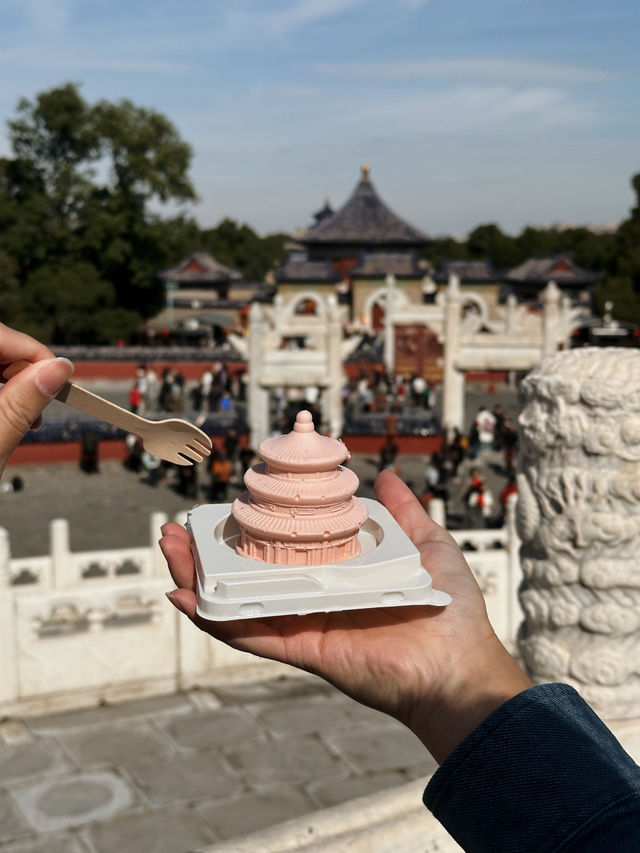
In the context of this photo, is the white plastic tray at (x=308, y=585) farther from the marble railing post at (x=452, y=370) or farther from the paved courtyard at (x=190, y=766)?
the marble railing post at (x=452, y=370)

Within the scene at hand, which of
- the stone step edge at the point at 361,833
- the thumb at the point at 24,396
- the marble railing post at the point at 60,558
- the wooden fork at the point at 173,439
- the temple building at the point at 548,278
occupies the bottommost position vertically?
the marble railing post at the point at 60,558

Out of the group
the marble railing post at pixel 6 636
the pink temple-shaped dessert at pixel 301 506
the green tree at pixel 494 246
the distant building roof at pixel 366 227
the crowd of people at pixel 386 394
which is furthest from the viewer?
the green tree at pixel 494 246

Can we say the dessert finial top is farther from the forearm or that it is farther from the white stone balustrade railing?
the white stone balustrade railing

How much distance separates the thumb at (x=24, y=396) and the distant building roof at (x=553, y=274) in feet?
143

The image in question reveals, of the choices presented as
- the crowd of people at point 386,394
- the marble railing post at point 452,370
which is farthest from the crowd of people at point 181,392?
the marble railing post at point 452,370

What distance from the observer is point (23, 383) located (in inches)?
82.5

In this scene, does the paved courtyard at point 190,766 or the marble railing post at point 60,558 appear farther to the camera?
the marble railing post at point 60,558

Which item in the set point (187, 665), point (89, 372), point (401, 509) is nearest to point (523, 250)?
point (89, 372)

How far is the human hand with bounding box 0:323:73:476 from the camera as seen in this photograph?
209cm

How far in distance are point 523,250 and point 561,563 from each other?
55807mm

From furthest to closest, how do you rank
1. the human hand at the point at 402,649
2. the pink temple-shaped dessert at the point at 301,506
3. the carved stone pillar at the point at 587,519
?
the carved stone pillar at the point at 587,519 → the pink temple-shaped dessert at the point at 301,506 → the human hand at the point at 402,649

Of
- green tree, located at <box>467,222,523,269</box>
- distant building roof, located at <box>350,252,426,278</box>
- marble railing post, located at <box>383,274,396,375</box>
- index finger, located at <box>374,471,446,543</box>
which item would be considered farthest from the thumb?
green tree, located at <box>467,222,523,269</box>

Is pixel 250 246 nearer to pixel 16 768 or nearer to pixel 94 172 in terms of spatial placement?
pixel 94 172

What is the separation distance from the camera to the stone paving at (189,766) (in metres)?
6.31
